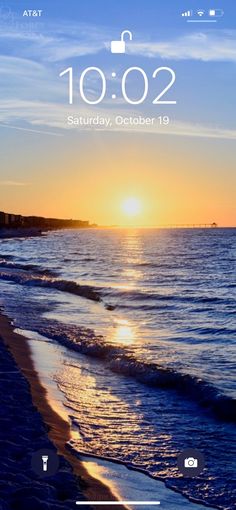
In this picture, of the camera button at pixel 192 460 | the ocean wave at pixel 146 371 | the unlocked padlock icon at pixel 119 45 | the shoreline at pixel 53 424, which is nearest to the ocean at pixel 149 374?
the ocean wave at pixel 146 371

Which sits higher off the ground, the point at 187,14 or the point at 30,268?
the point at 187,14

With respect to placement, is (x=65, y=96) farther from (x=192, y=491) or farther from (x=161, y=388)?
(x=161, y=388)

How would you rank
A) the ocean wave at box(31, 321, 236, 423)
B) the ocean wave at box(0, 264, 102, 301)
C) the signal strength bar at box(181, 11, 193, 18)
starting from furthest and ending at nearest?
the ocean wave at box(0, 264, 102, 301) → the ocean wave at box(31, 321, 236, 423) → the signal strength bar at box(181, 11, 193, 18)

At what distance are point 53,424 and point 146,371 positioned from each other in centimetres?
434

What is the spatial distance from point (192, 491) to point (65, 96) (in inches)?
184

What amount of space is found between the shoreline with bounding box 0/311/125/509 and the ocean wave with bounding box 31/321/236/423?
57.9 inches

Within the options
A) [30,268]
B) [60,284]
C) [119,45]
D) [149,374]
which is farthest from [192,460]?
[30,268]

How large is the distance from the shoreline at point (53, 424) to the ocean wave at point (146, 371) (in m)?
1.47

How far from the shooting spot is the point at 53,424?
8.45 metres

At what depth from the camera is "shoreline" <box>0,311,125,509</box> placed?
254 inches

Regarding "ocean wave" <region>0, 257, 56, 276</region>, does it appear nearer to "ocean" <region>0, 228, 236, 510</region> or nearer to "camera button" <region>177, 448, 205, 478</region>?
"ocean" <region>0, 228, 236, 510</region>

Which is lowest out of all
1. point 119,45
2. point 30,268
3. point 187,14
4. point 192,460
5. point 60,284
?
point 30,268

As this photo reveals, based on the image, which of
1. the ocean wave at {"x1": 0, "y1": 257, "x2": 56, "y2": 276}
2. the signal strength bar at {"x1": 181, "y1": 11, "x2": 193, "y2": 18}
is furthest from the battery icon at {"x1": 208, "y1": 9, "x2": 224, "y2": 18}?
the ocean wave at {"x1": 0, "y1": 257, "x2": 56, "y2": 276}

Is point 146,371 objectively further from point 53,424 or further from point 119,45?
point 119,45
